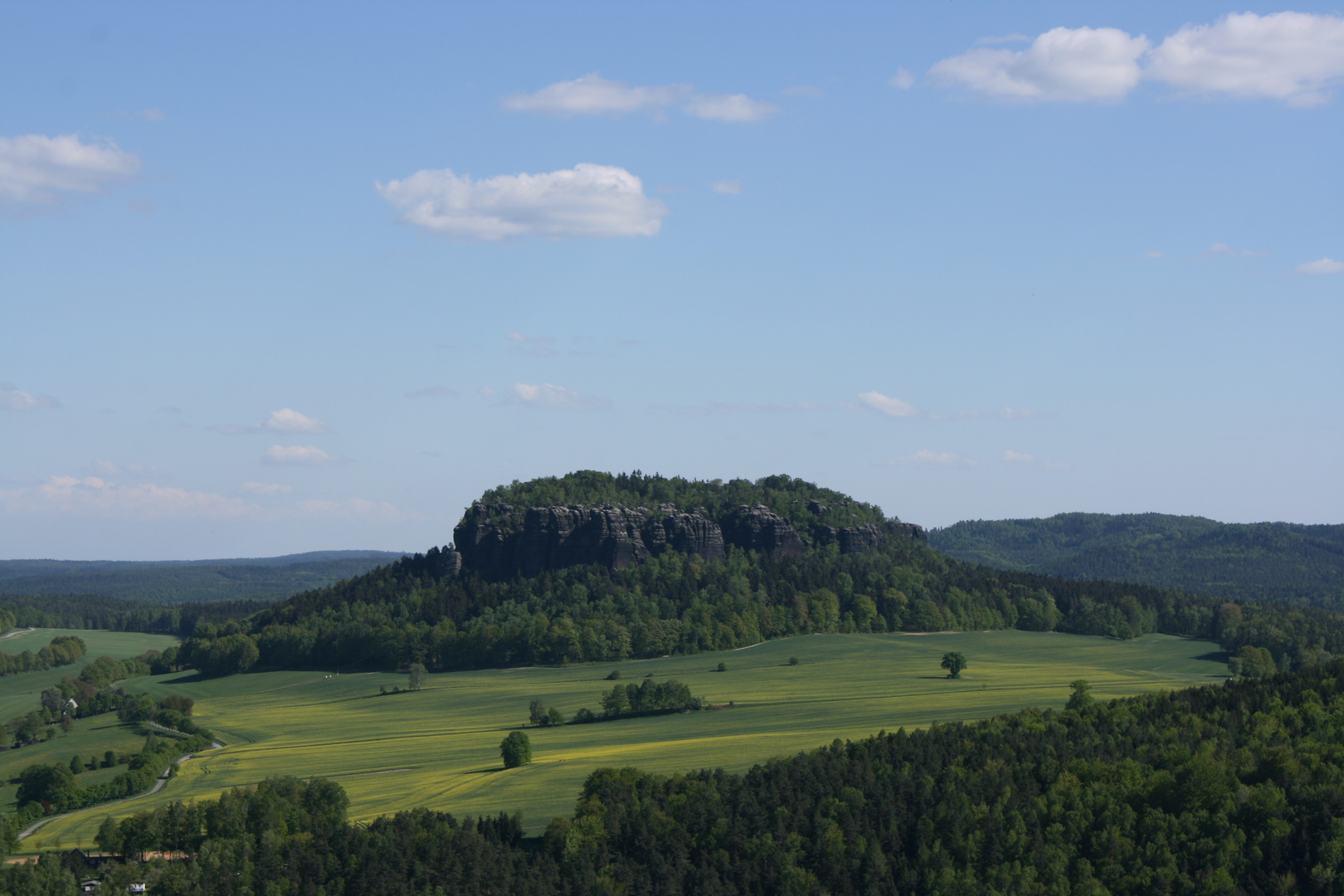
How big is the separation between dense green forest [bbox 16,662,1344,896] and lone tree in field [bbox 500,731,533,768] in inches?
881

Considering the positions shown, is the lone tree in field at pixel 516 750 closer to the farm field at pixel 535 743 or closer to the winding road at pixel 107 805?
the farm field at pixel 535 743

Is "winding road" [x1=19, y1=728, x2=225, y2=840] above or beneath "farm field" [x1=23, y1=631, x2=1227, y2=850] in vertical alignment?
beneath

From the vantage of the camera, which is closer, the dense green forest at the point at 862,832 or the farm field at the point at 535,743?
the dense green forest at the point at 862,832

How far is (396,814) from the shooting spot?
381ft

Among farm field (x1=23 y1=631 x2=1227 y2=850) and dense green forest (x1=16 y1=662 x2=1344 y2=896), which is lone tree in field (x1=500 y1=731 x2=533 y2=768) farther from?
dense green forest (x1=16 y1=662 x2=1344 y2=896)

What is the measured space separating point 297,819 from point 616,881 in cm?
2989

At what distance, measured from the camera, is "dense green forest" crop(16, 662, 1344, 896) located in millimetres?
104625

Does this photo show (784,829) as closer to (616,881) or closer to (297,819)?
(616,881)

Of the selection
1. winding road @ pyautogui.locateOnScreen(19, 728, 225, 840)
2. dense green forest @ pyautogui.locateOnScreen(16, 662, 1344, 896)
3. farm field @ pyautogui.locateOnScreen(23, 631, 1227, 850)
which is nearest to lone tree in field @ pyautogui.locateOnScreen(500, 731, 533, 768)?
farm field @ pyautogui.locateOnScreen(23, 631, 1227, 850)

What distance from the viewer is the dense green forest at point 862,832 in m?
105

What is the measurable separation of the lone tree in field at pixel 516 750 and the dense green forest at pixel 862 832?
73.5 feet

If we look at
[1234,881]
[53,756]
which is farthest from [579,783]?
[53,756]

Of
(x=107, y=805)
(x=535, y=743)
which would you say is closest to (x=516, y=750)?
(x=535, y=743)

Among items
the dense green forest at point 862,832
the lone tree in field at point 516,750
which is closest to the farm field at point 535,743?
the lone tree in field at point 516,750
